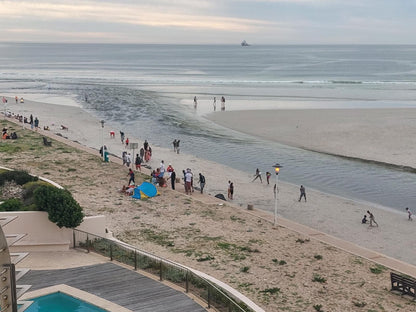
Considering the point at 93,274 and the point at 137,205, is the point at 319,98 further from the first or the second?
the point at 93,274

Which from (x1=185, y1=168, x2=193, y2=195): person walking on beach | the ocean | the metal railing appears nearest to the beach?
Answer: the ocean

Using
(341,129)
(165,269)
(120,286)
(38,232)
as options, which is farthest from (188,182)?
(341,129)

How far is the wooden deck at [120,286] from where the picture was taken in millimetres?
11648

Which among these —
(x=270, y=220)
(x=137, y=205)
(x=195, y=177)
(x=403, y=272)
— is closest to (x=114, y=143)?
(x=195, y=177)

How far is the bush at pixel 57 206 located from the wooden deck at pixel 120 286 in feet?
4.71

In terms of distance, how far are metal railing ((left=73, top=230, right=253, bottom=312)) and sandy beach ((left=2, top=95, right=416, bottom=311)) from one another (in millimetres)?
2232

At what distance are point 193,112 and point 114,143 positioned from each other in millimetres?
17701

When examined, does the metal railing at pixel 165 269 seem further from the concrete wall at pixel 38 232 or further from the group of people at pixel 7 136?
the group of people at pixel 7 136

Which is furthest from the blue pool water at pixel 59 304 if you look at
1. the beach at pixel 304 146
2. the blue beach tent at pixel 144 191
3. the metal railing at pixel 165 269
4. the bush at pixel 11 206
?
the beach at pixel 304 146

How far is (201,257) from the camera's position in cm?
1683

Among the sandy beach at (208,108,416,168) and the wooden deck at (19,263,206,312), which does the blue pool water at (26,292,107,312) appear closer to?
A: the wooden deck at (19,263,206,312)

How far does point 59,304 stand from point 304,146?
2875 centimetres

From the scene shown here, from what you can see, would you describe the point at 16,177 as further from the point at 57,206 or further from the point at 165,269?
the point at 165,269

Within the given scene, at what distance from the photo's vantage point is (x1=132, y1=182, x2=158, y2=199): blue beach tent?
76.6 feet
